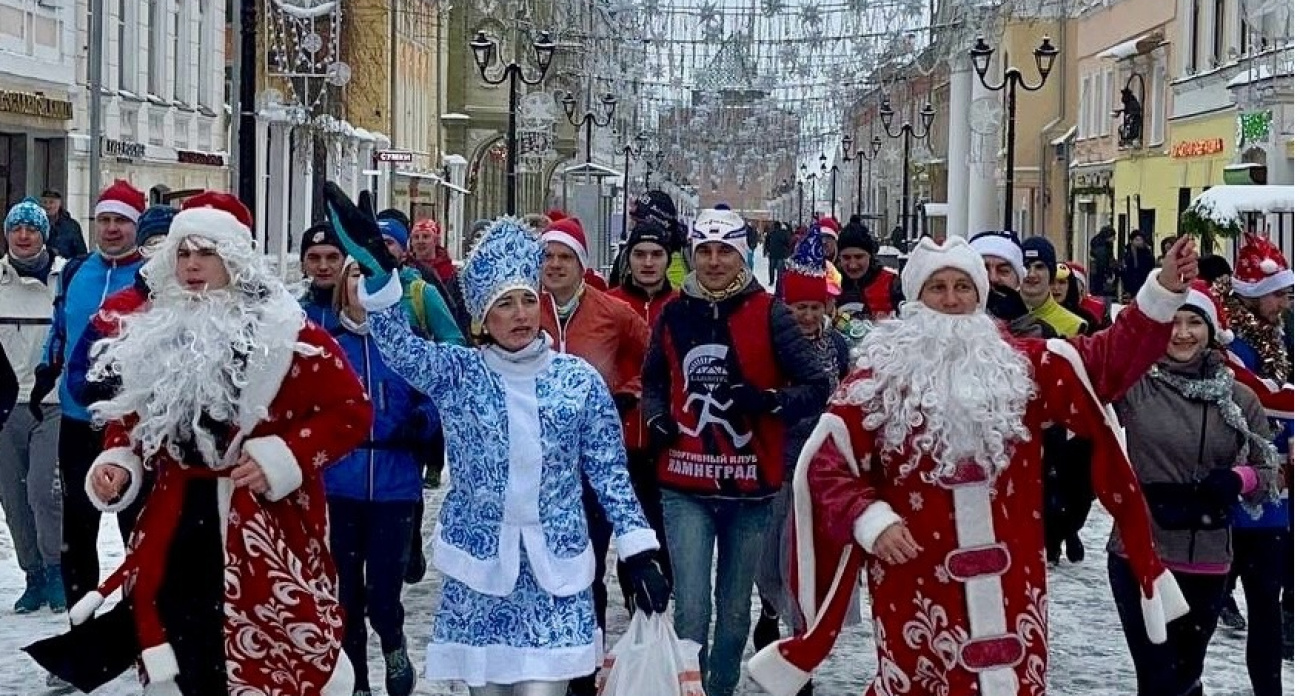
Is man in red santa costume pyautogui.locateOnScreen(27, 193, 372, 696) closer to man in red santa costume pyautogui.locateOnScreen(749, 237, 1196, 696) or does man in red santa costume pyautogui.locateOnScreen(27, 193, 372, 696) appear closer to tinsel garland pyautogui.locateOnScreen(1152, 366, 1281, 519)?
man in red santa costume pyautogui.locateOnScreen(749, 237, 1196, 696)

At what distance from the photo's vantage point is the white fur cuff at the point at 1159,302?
5211 mm

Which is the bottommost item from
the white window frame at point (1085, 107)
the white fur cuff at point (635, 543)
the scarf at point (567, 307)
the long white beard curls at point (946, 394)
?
the white fur cuff at point (635, 543)

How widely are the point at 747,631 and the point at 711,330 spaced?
1046 millimetres

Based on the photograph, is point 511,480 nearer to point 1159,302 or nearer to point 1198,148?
point 1159,302

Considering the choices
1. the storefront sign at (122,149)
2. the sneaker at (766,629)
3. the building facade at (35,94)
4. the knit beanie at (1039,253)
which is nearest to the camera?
the sneaker at (766,629)

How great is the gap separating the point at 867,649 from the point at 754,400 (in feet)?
7.55

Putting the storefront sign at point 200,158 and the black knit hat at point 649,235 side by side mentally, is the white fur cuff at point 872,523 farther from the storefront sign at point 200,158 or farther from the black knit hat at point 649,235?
the storefront sign at point 200,158

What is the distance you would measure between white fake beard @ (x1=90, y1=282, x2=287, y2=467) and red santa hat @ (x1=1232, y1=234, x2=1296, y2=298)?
388 cm

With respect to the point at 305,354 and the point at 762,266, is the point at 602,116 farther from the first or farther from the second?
the point at 305,354

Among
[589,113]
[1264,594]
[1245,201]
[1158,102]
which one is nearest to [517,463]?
[1264,594]

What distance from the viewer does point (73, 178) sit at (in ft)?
91.5

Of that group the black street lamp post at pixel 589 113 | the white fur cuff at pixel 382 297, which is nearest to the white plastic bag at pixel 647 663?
the white fur cuff at pixel 382 297

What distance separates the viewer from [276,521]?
5.37m

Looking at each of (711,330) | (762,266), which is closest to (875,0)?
(711,330)
